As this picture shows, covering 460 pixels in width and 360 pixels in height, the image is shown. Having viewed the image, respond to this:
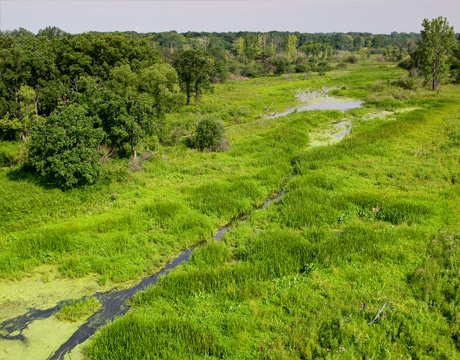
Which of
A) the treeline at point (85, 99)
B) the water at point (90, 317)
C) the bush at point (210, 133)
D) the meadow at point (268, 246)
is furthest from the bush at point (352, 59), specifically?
the water at point (90, 317)

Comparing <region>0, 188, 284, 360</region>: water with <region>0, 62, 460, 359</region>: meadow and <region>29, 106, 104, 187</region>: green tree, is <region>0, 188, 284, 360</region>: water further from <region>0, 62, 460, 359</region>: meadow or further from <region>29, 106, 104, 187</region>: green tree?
<region>29, 106, 104, 187</region>: green tree

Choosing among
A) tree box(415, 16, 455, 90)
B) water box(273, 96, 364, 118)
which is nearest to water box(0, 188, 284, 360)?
water box(273, 96, 364, 118)

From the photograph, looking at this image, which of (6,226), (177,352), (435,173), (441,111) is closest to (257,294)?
(177,352)

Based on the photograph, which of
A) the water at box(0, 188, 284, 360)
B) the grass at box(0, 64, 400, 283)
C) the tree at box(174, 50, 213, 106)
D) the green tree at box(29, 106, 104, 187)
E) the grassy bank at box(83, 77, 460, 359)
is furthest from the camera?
the tree at box(174, 50, 213, 106)

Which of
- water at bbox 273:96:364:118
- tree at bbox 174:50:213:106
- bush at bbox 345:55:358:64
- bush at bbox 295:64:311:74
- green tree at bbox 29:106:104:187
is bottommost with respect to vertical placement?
green tree at bbox 29:106:104:187

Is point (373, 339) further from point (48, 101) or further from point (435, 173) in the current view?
point (48, 101)

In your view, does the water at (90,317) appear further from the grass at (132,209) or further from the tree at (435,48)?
the tree at (435,48)
